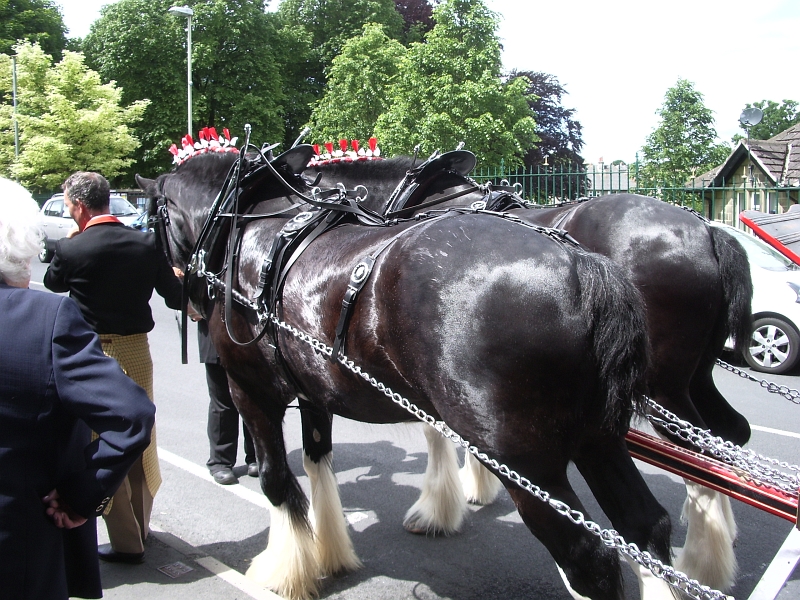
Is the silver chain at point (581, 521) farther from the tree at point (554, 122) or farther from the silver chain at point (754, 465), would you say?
the tree at point (554, 122)

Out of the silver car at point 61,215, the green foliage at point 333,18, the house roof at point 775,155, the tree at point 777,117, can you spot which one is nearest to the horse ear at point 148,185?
the silver car at point 61,215

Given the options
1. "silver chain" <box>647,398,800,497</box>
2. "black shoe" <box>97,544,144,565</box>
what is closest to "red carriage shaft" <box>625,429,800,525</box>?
"silver chain" <box>647,398,800,497</box>

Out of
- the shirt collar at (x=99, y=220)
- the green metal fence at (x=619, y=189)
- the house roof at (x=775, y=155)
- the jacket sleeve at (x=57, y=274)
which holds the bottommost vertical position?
the jacket sleeve at (x=57, y=274)

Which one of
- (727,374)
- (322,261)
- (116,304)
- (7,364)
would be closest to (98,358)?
(7,364)

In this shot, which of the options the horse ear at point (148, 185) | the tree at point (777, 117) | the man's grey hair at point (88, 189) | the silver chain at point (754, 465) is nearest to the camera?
the silver chain at point (754, 465)

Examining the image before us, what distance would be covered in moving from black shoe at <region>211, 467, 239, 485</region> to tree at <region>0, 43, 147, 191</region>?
25.5 meters

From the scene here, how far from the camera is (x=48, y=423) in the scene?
176 centimetres

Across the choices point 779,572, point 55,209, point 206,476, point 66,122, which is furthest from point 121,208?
point 779,572

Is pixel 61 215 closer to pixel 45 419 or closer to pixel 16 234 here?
pixel 16 234

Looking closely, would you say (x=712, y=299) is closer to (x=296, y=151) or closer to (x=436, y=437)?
(x=436, y=437)

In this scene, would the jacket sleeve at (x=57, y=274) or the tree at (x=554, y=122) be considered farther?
the tree at (x=554, y=122)

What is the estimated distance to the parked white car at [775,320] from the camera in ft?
26.1

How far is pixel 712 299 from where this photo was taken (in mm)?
3707

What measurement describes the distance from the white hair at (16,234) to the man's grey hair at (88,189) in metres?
Answer: 1.89
